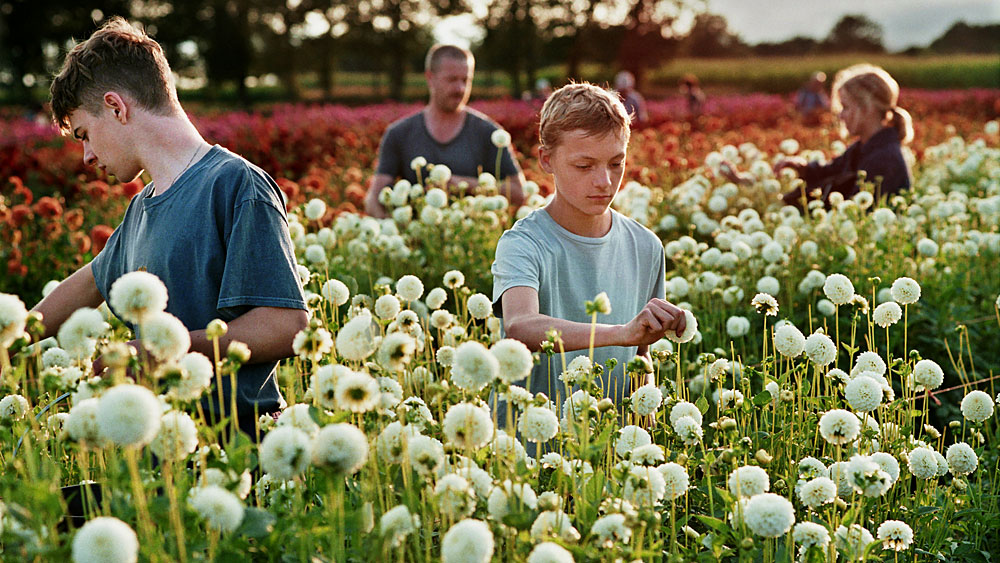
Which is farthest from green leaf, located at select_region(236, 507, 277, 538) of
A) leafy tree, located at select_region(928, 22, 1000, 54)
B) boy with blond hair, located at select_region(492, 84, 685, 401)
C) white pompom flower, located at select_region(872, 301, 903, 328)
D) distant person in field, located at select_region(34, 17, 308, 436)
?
leafy tree, located at select_region(928, 22, 1000, 54)

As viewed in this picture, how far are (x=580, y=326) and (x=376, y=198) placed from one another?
14.1ft

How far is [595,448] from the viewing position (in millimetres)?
2020

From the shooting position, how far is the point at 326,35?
178ft

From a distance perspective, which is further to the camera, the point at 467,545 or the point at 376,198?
the point at 376,198

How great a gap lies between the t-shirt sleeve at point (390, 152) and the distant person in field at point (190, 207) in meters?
3.80

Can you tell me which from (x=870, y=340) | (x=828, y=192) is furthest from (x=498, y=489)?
(x=828, y=192)

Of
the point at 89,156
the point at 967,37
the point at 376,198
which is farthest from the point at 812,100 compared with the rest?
the point at 967,37

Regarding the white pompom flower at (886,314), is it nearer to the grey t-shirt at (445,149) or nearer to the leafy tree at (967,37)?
the grey t-shirt at (445,149)

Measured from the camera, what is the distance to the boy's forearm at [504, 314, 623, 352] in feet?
8.21

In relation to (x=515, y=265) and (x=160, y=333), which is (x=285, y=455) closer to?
(x=160, y=333)

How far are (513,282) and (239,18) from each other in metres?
52.2

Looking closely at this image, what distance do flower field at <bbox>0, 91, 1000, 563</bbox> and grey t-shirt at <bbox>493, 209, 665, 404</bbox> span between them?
7 cm

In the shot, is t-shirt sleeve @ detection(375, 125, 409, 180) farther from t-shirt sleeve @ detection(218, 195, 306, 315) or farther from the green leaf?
the green leaf

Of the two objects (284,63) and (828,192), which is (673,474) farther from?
(284,63)
